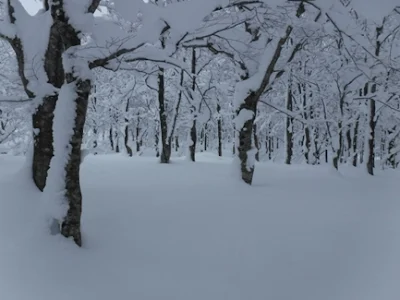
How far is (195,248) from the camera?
489cm

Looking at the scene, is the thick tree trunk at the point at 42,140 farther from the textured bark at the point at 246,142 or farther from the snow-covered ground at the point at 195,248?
the textured bark at the point at 246,142

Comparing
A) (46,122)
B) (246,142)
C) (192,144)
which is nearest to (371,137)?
(192,144)

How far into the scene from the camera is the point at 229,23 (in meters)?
5.15

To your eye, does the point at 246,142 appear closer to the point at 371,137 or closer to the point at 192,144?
the point at 192,144

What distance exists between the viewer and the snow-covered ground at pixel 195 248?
3885 mm

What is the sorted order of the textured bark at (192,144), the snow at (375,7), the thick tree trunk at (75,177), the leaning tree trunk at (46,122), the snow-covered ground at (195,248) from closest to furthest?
the snow-covered ground at (195,248) < the thick tree trunk at (75,177) < the snow at (375,7) < the leaning tree trunk at (46,122) < the textured bark at (192,144)

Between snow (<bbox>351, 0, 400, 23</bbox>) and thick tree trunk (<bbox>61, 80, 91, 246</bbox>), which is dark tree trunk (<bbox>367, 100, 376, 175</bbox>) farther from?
thick tree trunk (<bbox>61, 80, 91, 246</bbox>)

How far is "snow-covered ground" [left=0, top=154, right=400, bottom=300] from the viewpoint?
3.88 m

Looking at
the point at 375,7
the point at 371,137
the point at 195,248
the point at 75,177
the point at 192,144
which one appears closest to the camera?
the point at 75,177

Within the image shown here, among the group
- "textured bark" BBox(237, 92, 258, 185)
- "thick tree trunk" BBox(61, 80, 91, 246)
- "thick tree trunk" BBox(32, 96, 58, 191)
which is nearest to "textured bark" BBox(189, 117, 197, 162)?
"textured bark" BBox(237, 92, 258, 185)

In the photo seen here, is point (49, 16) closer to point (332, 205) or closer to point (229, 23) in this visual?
point (229, 23)

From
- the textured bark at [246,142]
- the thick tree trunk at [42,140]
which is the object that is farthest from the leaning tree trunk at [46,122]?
the textured bark at [246,142]

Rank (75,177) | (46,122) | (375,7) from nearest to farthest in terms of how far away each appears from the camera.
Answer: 1. (75,177)
2. (375,7)
3. (46,122)

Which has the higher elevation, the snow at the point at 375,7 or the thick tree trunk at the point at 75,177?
the snow at the point at 375,7
